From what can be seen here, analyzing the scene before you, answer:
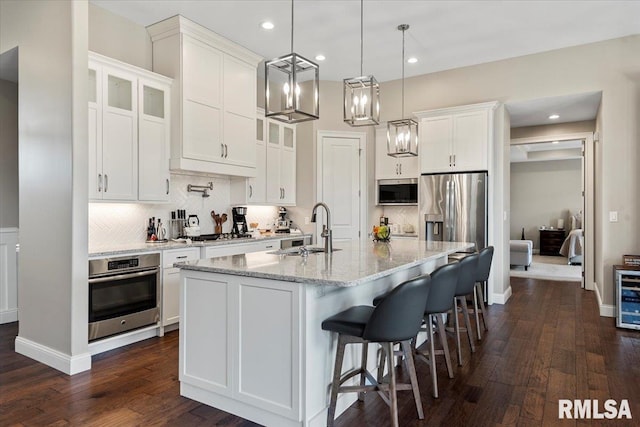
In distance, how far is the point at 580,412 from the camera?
99.2 inches

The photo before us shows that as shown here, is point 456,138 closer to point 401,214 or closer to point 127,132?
point 401,214

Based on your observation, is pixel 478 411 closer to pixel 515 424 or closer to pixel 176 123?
pixel 515 424

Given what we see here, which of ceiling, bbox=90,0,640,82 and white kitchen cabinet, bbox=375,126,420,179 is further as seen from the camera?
white kitchen cabinet, bbox=375,126,420,179

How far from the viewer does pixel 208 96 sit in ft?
14.9

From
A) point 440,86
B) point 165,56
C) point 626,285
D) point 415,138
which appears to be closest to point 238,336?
point 415,138

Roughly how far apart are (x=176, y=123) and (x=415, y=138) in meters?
2.57

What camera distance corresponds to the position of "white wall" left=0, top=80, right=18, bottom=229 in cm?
450

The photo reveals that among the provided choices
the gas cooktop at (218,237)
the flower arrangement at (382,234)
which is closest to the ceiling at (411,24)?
the flower arrangement at (382,234)

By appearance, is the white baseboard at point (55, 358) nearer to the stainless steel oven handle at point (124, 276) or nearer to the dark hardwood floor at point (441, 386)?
the dark hardwood floor at point (441, 386)

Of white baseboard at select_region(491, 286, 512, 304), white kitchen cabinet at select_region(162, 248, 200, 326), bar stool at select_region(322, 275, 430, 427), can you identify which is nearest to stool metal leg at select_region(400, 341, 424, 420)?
bar stool at select_region(322, 275, 430, 427)

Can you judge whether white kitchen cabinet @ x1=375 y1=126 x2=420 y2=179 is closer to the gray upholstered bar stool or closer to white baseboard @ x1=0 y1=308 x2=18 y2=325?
the gray upholstered bar stool

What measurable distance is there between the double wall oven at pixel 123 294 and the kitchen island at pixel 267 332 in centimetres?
117

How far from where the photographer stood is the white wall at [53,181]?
10.4 ft

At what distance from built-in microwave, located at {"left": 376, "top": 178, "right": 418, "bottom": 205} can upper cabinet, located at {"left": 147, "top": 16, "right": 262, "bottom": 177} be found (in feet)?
7.25
